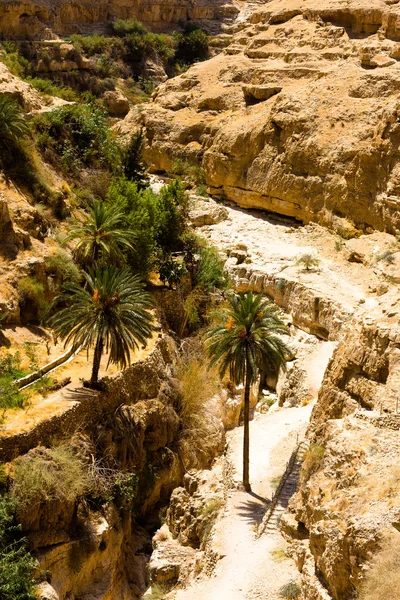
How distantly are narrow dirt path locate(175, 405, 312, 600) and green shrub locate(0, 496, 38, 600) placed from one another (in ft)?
12.7

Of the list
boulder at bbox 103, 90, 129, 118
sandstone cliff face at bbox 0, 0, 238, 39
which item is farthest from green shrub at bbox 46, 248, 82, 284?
sandstone cliff face at bbox 0, 0, 238, 39

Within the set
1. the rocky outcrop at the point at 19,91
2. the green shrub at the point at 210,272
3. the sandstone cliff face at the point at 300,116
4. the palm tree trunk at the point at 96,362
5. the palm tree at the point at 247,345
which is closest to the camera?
the palm tree at the point at 247,345

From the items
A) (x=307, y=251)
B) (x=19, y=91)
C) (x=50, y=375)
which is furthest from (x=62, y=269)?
(x=307, y=251)

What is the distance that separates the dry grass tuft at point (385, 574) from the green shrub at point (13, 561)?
32.3 feet

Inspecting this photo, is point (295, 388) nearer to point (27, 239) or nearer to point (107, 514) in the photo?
point (107, 514)

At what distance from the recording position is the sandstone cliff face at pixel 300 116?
36.4 m

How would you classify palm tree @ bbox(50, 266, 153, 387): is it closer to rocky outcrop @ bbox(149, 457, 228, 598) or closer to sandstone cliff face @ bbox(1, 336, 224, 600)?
sandstone cliff face @ bbox(1, 336, 224, 600)

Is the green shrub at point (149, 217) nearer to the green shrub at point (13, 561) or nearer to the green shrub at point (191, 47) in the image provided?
the green shrub at point (13, 561)

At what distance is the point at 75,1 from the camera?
7081 cm

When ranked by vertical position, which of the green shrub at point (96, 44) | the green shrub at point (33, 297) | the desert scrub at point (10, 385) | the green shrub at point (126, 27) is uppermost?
the green shrub at point (126, 27)

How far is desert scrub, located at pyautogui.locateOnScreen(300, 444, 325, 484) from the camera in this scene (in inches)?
647

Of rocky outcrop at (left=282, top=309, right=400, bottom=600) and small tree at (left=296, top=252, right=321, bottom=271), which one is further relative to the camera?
small tree at (left=296, top=252, right=321, bottom=271)

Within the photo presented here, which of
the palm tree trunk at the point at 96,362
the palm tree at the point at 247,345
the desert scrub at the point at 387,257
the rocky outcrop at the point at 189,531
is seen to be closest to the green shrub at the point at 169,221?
the desert scrub at the point at 387,257

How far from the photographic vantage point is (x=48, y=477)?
21.0m
